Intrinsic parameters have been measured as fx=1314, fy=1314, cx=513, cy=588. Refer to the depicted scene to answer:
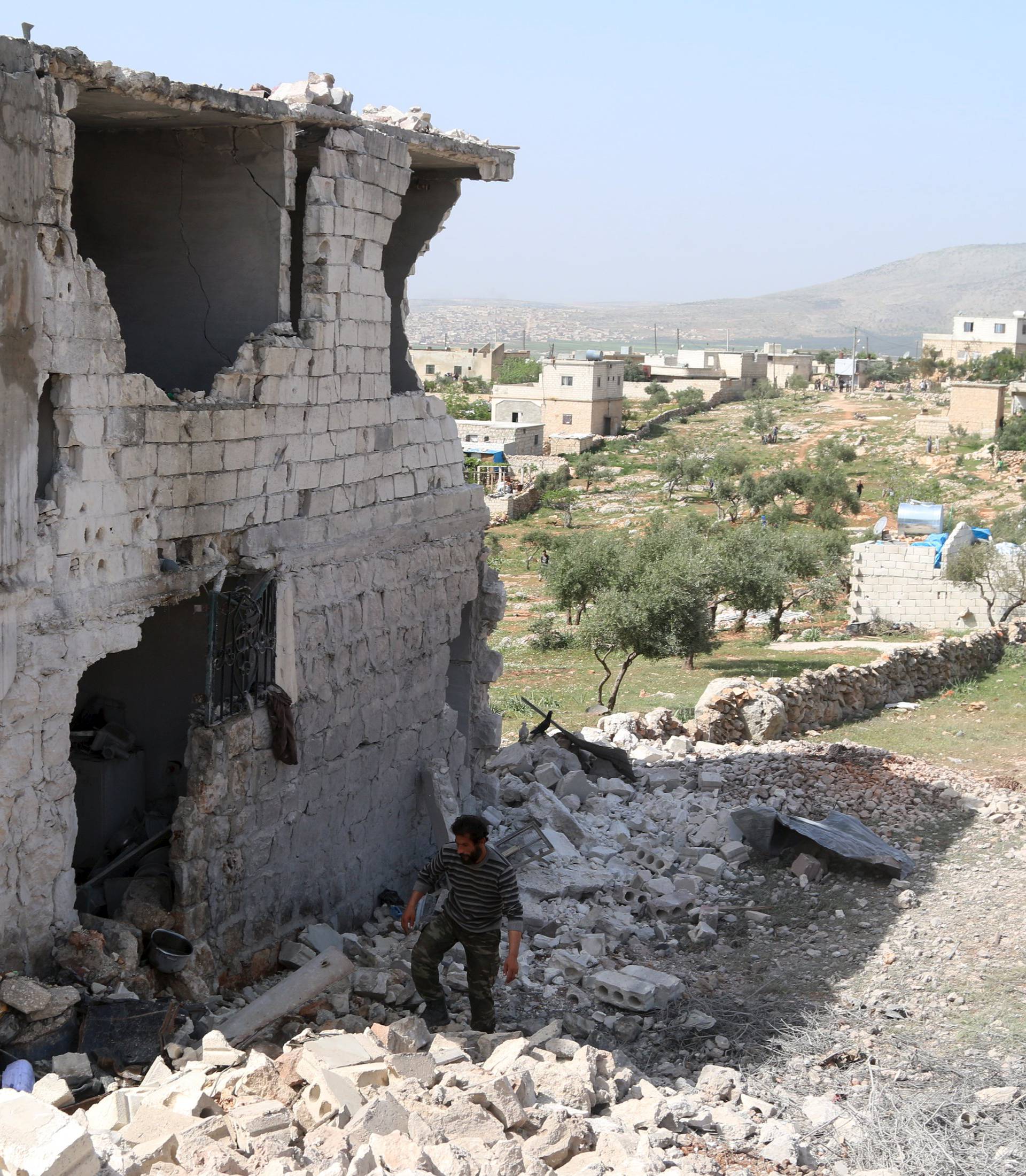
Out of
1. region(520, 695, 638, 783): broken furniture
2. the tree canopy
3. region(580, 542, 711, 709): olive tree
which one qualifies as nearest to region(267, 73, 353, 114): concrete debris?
region(520, 695, 638, 783): broken furniture

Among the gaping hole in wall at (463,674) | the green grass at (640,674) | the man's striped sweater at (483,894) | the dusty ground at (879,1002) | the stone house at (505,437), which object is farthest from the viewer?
the stone house at (505,437)

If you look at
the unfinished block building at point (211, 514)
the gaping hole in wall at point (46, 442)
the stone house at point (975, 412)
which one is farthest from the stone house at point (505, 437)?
the gaping hole in wall at point (46, 442)

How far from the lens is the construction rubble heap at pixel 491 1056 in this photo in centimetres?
513

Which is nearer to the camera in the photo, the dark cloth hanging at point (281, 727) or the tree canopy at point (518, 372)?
the dark cloth hanging at point (281, 727)

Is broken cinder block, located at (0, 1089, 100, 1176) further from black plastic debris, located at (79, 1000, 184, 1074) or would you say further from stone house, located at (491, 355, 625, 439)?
stone house, located at (491, 355, 625, 439)

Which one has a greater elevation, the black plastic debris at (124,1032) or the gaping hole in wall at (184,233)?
the gaping hole in wall at (184,233)

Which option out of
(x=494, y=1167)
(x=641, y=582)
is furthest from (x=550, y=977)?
(x=641, y=582)

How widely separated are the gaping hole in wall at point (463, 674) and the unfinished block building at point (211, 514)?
0.49 meters

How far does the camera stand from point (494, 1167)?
16.5 feet

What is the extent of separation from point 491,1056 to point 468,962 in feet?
1.91

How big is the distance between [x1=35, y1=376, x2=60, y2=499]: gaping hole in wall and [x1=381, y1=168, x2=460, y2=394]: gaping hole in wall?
3919 millimetres

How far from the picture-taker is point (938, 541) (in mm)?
27094

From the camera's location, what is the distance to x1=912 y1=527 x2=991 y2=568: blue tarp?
2597 cm

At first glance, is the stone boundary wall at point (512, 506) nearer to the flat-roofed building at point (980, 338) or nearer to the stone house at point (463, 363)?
the stone house at point (463, 363)
